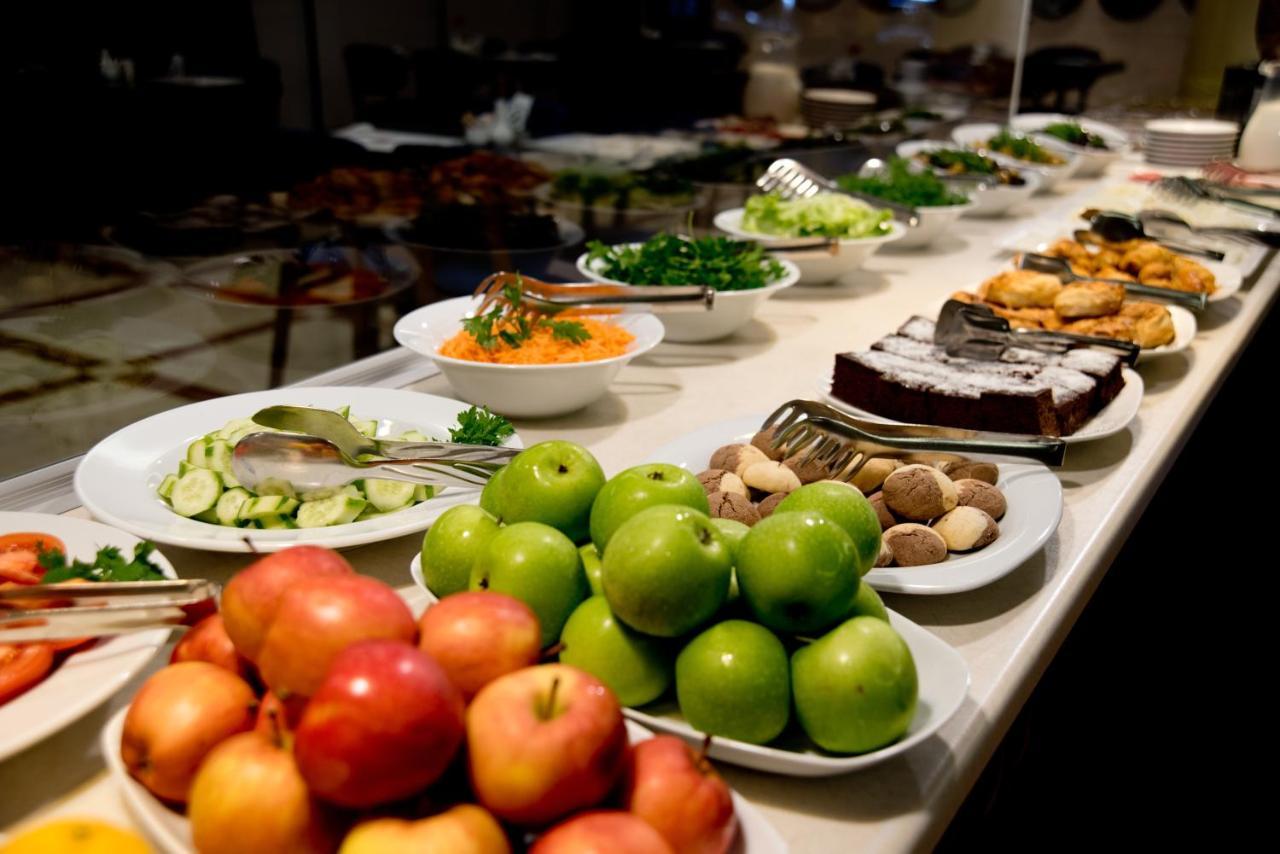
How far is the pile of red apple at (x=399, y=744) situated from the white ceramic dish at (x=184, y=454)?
33 centimetres

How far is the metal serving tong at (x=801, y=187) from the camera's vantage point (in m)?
2.44

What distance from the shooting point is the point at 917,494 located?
41.4 inches

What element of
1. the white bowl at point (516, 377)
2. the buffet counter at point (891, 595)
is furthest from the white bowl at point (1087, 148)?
the white bowl at point (516, 377)

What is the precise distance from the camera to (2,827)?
70cm

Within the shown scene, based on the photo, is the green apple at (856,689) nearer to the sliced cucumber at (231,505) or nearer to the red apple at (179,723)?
the red apple at (179,723)

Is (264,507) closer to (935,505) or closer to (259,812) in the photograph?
(259,812)

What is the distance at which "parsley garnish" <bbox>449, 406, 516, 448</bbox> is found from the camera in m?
1.17

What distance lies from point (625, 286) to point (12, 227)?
818 mm

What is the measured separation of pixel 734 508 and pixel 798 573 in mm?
311

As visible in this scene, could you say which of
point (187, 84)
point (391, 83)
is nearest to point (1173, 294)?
point (391, 83)

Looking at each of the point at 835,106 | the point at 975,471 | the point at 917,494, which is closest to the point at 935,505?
the point at 917,494

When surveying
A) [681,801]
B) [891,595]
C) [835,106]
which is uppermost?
[835,106]

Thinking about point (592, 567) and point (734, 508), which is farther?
point (734, 508)

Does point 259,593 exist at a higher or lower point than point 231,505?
higher
